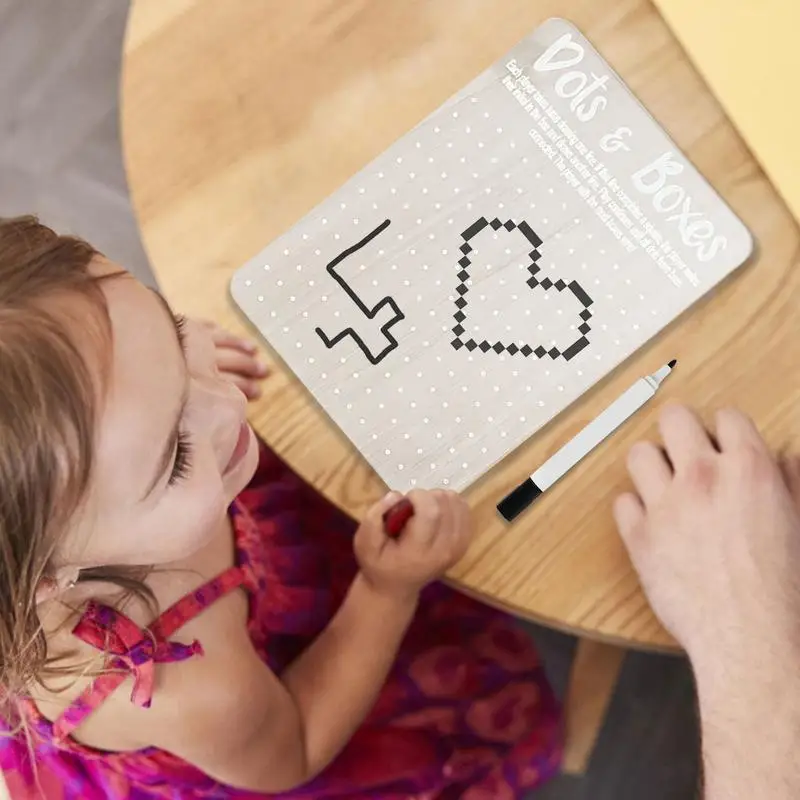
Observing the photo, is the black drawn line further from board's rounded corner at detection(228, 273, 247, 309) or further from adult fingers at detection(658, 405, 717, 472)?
adult fingers at detection(658, 405, 717, 472)

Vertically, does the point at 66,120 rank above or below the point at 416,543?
above

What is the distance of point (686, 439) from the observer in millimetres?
633

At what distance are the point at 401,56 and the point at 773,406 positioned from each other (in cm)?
36

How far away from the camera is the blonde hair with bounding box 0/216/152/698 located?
0.46 m

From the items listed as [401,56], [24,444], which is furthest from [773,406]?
[24,444]

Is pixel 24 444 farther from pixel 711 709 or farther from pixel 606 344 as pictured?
pixel 711 709

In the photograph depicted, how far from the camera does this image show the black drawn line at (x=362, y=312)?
0.66 metres

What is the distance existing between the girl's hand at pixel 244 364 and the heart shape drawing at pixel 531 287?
0.46ft

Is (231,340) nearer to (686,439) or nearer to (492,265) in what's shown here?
(492,265)

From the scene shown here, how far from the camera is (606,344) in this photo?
2.13 ft

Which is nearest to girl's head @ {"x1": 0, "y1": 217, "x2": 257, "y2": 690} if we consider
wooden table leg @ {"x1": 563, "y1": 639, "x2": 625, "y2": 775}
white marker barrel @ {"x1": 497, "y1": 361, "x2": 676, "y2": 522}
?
white marker barrel @ {"x1": 497, "y1": 361, "x2": 676, "y2": 522}

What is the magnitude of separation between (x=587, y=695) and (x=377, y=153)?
0.54m

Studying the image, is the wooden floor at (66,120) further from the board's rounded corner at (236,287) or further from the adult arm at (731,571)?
the adult arm at (731,571)

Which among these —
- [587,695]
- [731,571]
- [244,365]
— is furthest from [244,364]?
[587,695]
